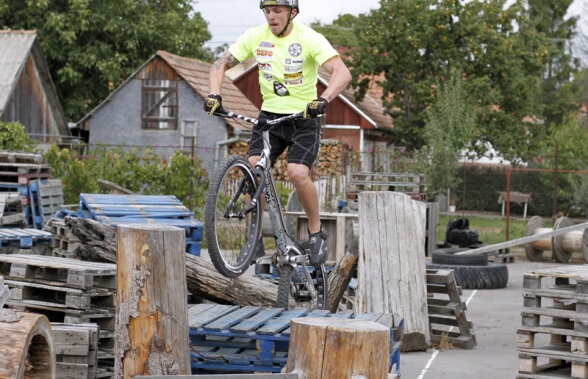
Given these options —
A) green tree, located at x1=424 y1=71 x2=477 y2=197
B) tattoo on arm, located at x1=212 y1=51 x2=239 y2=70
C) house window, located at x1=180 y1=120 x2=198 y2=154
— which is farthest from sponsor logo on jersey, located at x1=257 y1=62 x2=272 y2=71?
house window, located at x1=180 y1=120 x2=198 y2=154

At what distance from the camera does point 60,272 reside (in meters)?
6.29

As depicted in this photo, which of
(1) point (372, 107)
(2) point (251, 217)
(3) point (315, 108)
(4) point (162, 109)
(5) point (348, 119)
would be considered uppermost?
(1) point (372, 107)

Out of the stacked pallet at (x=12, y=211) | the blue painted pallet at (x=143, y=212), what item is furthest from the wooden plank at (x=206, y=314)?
the stacked pallet at (x=12, y=211)

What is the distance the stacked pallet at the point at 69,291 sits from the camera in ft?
19.8

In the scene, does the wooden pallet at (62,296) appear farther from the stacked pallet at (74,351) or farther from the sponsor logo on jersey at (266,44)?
the sponsor logo on jersey at (266,44)

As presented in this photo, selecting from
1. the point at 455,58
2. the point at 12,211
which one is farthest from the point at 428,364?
the point at 455,58

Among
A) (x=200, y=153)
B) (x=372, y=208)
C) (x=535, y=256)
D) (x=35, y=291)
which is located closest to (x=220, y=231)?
(x=35, y=291)

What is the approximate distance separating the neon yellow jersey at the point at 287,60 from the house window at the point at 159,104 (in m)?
27.3

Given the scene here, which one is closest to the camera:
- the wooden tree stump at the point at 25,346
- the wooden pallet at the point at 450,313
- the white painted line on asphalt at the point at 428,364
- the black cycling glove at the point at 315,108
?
the wooden tree stump at the point at 25,346

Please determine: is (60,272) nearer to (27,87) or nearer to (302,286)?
(302,286)

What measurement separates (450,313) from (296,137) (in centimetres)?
336

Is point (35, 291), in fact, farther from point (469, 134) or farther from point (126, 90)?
point (126, 90)

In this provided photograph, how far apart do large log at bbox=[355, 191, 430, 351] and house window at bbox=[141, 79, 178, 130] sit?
26028 mm

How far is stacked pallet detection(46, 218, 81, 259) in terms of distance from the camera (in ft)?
27.0
